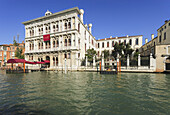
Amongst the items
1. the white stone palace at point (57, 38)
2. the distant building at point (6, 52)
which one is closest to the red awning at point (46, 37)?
the white stone palace at point (57, 38)

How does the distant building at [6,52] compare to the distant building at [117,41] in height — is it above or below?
below

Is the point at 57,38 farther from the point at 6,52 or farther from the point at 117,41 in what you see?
the point at 6,52

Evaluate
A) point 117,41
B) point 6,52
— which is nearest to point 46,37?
point 117,41

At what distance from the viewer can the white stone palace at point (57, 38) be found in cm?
2362

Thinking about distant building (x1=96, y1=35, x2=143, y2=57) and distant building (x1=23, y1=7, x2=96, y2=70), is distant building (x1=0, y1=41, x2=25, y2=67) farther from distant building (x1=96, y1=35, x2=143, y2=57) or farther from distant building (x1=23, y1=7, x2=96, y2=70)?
distant building (x1=96, y1=35, x2=143, y2=57)

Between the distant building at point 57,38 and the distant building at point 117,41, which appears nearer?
the distant building at point 57,38

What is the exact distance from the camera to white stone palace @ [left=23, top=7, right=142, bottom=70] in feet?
77.5

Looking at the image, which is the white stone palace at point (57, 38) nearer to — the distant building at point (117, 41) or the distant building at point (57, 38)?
the distant building at point (57, 38)

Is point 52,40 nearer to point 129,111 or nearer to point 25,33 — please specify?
point 25,33

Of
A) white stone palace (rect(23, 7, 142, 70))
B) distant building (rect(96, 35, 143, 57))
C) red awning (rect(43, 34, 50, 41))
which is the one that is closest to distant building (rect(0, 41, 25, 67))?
white stone palace (rect(23, 7, 142, 70))

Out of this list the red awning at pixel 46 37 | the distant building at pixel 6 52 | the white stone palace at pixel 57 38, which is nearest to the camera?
the white stone palace at pixel 57 38

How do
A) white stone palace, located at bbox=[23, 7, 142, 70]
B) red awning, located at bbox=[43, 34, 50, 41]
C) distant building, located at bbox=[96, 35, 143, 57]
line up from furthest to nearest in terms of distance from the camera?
distant building, located at bbox=[96, 35, 143, 57]
red awning, located at bbox=[43, 34, 50, 41]
white stone palace, located at bbox=[23, 7, 142, 70]

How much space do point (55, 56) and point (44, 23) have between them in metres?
10.9

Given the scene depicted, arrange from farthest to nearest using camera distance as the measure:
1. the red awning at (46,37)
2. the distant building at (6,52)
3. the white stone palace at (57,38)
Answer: the distant building at (6,52) → the red awning at (46,37) → the white stone palace at (57,38)
